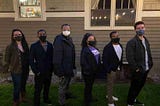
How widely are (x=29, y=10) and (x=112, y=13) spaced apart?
3.06m

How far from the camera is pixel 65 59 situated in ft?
19.6

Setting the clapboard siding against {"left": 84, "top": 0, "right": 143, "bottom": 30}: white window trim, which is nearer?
{"left": 84, "top": 0, "right": 143, "bottom": 30}: white window trim

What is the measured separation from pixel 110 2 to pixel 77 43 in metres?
1.92

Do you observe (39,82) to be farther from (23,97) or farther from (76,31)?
(76,31)

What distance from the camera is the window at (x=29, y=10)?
32.3 feet

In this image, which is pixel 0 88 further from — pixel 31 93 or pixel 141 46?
pixel 141 46

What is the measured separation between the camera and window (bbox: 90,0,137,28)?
972cm

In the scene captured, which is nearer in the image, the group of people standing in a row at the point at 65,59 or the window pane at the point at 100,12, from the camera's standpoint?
the group of people standing in a row at the point at 65,59

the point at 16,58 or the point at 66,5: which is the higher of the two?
the point at 66,5

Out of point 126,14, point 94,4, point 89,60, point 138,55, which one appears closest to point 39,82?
point 89,60

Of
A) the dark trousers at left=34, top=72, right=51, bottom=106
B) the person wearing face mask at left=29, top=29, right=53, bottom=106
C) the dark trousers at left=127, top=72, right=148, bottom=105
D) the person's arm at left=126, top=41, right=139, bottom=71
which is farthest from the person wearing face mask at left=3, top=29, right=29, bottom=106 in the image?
the dark trousers at left=127, top=72, right=148, bottom=105

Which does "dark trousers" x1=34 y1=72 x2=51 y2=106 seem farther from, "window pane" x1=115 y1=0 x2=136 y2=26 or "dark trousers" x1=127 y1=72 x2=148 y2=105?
"window pane" x1=115 y1=0 x2=136 y2=26

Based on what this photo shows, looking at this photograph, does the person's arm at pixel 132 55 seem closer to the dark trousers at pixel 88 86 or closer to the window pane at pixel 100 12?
the dark trousers at pixel 88 86

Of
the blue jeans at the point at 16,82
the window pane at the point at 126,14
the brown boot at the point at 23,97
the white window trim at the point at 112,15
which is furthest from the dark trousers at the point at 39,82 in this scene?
the window pane at the point at 126,14
